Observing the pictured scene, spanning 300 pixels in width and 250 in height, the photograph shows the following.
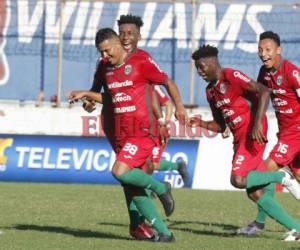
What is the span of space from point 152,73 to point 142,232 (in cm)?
170

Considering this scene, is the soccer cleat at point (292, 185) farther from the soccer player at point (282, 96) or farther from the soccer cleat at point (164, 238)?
the soccer cleat at point (164, 238)

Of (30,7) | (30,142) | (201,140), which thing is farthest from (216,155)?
(30,7)

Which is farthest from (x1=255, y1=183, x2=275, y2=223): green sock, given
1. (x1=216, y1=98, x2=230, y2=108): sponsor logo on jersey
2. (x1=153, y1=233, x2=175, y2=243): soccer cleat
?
(x1=153, y1=233, x2=175, y2=243): soccer cleat

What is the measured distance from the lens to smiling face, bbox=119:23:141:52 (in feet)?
41.3

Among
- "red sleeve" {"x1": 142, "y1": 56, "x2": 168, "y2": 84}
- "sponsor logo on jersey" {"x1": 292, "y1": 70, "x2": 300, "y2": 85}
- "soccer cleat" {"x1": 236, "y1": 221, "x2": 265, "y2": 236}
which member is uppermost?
"red sleeve" {"x1": 142, "y1": 56, "x2": 168, "y2": 84}

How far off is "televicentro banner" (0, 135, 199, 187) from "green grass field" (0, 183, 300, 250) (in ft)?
4.13

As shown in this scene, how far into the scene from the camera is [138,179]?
11.1 meters

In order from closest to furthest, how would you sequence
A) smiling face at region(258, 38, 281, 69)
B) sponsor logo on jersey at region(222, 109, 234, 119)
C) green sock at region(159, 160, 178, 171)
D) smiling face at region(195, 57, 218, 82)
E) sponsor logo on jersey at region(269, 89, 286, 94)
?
1. smiling face at region(195, 57, 218, 82)
2. sponsor logo on jersey at region(222, 109, 234, 119)
3. smiling face at region(258, 38, 281, 69)
4. sponsor logo on jersey at region(269, 89, 286, 94)
5. green sock at region(159, 160, 178, 171)

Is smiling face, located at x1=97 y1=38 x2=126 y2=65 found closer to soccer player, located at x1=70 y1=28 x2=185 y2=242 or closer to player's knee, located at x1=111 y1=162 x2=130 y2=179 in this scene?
soccer player, located at x1=70 y1=28 x2=185 y2=242

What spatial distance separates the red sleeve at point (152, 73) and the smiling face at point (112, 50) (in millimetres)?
262

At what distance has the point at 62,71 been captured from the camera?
1007 inches

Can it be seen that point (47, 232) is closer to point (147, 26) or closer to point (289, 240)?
point (289, 240)

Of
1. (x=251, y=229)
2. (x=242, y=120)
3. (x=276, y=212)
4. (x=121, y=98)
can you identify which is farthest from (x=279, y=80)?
(x=121, y=98)

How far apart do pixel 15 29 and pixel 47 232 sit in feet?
45.8
